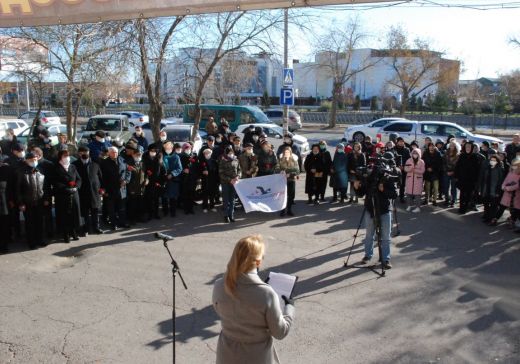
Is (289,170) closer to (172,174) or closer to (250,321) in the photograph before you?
(172,174)

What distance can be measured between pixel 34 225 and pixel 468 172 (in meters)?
9.82

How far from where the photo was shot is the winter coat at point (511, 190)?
9.93 m

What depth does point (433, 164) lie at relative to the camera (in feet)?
40.4

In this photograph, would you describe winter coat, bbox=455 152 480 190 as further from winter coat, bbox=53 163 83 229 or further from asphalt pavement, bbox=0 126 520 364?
winter coat, bbox=53 163 83 229

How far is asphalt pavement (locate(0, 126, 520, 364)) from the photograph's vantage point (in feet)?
17.3

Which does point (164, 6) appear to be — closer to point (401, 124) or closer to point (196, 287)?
point (196, 287)

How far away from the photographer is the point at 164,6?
5168 millimetres

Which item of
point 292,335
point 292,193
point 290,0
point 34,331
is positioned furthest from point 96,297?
point 292,193

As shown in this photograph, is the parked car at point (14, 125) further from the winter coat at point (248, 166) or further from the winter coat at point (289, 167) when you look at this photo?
the winter coat at point (289, 167)

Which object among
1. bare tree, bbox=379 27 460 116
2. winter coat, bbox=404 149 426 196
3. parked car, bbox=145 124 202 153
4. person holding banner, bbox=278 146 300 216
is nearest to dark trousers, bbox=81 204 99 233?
person holding banner, bbox=278 146 300 216

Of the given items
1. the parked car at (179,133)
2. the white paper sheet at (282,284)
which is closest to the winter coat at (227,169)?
the white paper sheet at (282,284)

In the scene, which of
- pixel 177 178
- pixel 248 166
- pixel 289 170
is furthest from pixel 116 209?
pixel 289 170

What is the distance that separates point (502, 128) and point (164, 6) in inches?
1792

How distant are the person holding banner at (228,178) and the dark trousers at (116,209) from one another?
2.25 metres
